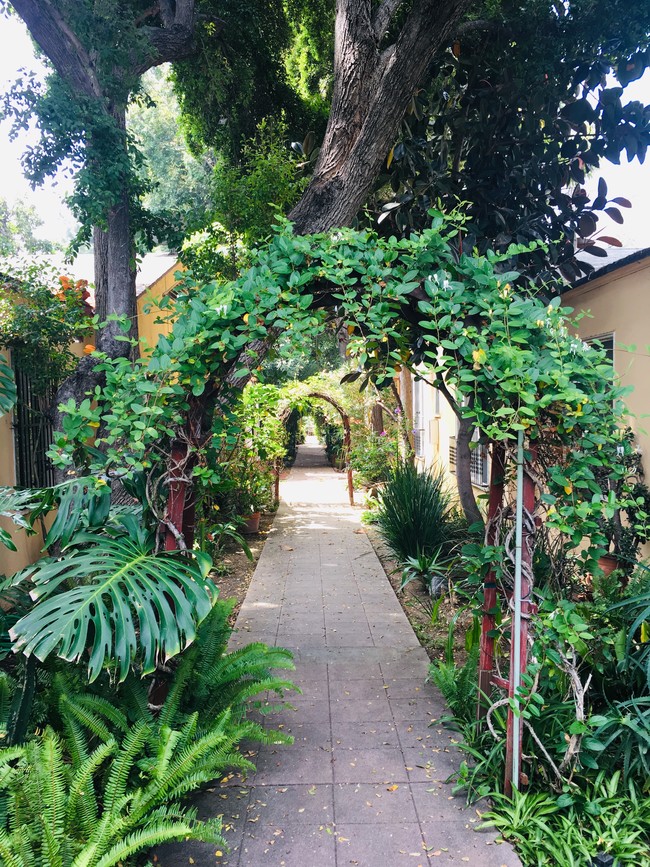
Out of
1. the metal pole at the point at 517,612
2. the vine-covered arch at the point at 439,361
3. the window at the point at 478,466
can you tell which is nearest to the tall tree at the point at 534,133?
the vine-covered arch at the point at 439,361

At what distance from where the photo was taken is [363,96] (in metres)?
4.81

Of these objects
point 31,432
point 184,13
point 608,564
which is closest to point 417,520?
point 608,564

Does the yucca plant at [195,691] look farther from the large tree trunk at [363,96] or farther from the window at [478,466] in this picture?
the window at [478,466]

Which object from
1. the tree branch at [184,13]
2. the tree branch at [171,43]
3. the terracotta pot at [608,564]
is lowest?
the terracotta pot at [608,564]

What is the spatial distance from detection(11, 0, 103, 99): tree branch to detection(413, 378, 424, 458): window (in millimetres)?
8383

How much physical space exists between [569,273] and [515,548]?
10.3 feet

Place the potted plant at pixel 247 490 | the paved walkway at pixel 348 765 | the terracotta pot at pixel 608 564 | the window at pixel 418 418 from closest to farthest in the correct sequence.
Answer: the paved walkway at pixel 348 765 → the terracotta pot at pixel 608 564 → the potted plant at pixel 247 490 → the window at pixel 418 418

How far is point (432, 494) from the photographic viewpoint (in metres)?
6.21

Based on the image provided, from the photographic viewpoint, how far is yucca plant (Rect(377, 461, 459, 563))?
604cm

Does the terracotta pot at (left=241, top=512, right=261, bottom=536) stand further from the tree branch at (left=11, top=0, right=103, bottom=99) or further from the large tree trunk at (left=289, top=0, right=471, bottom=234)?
the tree branch at (left=11, top=0, right=103, bottom=99)

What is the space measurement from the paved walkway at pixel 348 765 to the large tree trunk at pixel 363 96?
332cm

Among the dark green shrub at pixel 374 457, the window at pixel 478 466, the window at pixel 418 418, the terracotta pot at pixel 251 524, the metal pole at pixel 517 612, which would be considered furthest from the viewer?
the window at pixel 418 418

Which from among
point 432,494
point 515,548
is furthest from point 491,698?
point 432,494

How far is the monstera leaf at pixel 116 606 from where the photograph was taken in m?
2.29
